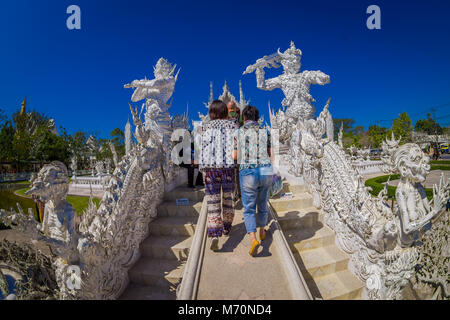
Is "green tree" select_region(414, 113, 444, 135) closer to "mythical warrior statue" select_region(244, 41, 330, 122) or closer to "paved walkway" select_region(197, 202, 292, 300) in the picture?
"mythical warrior statue" select_region(244, 41, 330, 122)

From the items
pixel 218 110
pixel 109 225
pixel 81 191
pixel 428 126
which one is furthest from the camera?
pixel 428 126

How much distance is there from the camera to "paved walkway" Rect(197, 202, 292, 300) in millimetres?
2096

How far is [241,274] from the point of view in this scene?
7.62ft

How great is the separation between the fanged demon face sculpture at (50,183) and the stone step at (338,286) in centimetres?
347

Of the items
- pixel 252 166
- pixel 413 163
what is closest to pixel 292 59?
pixel 413 163

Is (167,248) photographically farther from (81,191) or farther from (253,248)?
(81,191)

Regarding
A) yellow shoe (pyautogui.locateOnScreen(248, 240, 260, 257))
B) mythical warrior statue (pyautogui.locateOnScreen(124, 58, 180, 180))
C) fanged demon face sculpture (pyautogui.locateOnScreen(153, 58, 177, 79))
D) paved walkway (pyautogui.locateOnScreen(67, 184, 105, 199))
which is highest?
fanged demon face sculpture (pyautogui.locateOnScreen(153, 58, 177, 79))

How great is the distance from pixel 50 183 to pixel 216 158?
1.91 meters

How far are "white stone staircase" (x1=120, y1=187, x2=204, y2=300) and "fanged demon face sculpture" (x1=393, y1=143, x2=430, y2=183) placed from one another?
10.5 ft

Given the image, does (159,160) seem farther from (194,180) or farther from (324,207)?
(324,207)

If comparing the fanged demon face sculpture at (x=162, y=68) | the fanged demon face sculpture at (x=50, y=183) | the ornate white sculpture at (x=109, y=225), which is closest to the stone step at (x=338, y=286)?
the ornate white sculpture at (x=109, y=225)

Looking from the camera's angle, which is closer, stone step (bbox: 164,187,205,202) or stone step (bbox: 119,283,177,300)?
stone step (bbox: 119,283,177,300)

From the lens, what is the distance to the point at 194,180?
5.36m

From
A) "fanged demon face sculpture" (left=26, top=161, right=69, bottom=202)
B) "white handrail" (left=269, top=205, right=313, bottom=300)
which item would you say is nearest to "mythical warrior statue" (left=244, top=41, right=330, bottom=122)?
"white handrail" (left=269, top=205, right=313, bottom=300)
